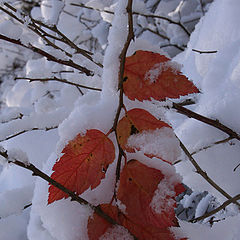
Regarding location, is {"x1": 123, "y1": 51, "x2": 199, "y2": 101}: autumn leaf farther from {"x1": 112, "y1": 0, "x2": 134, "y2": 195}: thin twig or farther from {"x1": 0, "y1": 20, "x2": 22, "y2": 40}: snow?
{"x1": 0, "y1": 20, "x2": 22, "y2": 40}: snow

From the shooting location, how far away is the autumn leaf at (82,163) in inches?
13.8

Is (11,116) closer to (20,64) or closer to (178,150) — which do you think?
(178,150)

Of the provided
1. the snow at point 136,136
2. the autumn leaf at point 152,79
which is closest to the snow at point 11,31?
the snow at point 136,136

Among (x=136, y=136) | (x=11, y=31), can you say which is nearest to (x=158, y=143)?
(x=136, y=136)

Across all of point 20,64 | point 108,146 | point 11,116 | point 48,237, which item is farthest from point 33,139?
point 20,64

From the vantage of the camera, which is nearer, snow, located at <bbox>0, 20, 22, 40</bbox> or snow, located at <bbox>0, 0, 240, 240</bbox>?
snow, located at <bbox>0, 0, 240, 240</bbox>

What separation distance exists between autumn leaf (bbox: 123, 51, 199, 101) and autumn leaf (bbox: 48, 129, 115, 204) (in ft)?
0.24

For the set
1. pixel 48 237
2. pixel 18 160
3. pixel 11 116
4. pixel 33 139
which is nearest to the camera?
pixel 18 160

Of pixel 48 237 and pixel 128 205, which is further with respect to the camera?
pixel 48 237

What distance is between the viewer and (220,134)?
0.61 meters

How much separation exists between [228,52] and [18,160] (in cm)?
56

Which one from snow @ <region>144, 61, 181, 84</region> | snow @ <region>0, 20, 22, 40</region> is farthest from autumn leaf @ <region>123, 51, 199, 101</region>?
snow @ <region>0, 20, 22, 40</region>

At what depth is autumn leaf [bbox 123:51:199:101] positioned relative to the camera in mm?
391

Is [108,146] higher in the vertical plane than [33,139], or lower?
lower
